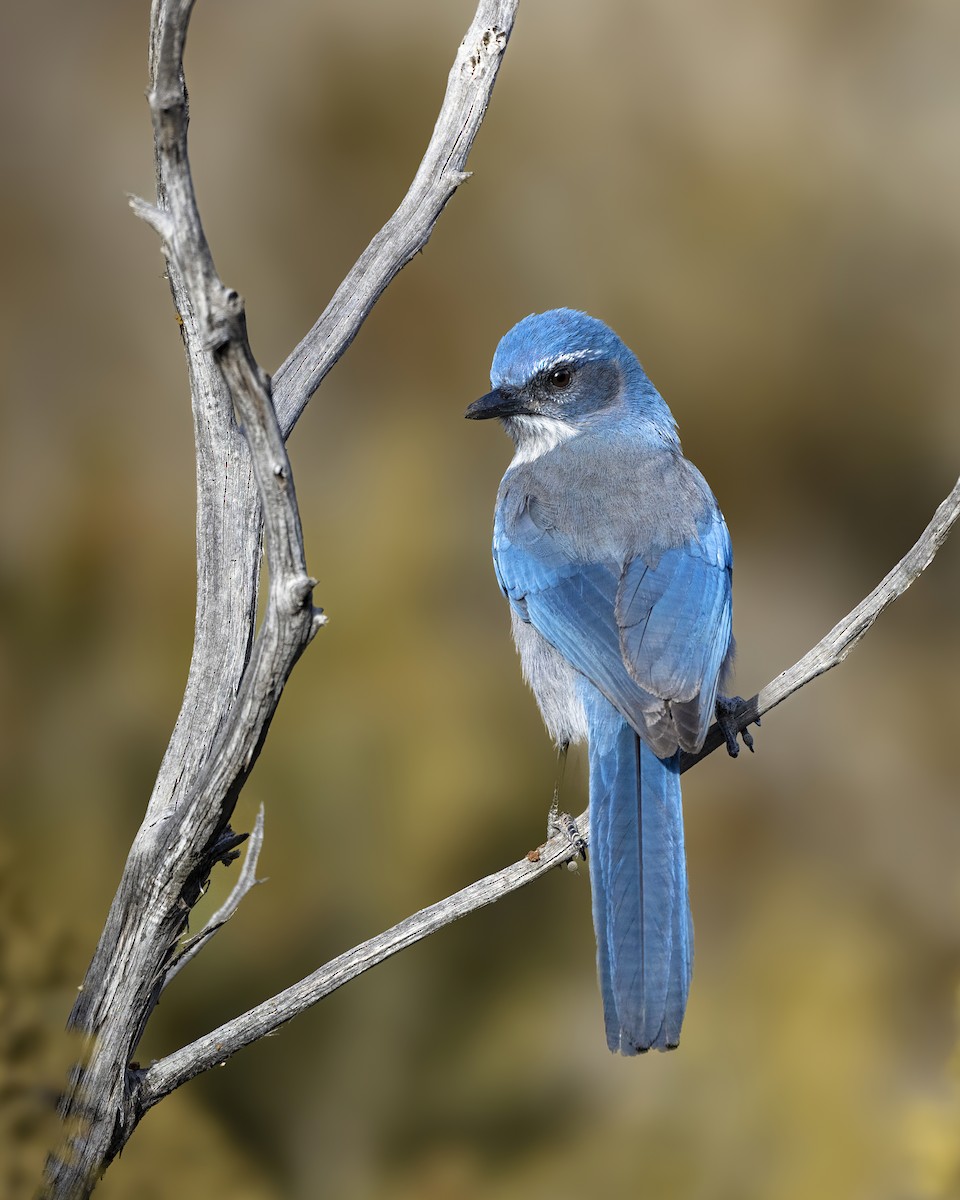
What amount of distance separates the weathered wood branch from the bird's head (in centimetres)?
136

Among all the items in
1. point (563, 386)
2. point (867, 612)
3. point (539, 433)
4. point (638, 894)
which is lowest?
point (638, 894)

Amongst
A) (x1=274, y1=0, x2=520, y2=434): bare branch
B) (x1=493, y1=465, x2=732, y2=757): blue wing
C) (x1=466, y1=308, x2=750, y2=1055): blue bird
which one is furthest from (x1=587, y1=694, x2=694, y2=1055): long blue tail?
(x1=274, y1=0, x2=520, y2=434): bare branch

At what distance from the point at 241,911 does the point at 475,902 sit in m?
2.60

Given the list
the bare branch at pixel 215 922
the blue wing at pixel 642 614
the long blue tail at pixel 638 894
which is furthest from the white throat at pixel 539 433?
the bare branch at pixel 215 922

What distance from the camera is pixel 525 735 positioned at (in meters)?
5.98

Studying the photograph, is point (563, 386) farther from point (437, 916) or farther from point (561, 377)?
point (437, 916)

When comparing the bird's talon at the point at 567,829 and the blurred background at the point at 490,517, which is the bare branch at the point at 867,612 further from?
the blurred background at the point at 490,517

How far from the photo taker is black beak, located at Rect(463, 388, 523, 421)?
4.45 m

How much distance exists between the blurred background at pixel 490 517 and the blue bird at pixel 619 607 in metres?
1.53

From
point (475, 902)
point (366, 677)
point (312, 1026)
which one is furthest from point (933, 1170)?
point (366, 677)

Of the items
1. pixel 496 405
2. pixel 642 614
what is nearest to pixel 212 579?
pixel 642 614

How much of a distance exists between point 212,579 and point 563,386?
209 cm

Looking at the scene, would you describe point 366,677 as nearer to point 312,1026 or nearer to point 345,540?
point 345,540

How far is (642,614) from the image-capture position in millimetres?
3711
